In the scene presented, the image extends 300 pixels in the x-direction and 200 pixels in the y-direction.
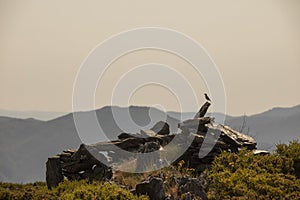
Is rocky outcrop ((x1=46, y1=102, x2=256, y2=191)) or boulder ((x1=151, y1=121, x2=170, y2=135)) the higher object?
boulder ((x1=151, y1=121, x2=170, y2=135))

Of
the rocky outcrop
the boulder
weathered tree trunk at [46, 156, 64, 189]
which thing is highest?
the boulder

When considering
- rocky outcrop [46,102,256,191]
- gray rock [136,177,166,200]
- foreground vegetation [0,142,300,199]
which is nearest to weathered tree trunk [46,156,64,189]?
rocky outcrop [46,102,256,191]

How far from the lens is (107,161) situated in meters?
25.2

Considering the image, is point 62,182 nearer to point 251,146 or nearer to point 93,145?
point 93,145

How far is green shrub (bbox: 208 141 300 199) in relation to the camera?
19484 millimetres

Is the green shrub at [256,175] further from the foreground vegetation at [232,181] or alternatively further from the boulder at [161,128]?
the boulder at [161,128]

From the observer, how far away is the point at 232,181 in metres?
20.4

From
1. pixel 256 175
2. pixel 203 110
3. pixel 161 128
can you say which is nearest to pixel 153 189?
pixel 256 175

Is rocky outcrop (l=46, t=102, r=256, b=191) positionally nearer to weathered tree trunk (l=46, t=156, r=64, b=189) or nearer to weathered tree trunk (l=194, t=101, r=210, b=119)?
weathered tree trunk (l=46, t=156, r=64, b=189)

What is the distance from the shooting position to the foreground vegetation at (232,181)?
61.8 feet

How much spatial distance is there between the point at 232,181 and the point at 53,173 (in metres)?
10.1

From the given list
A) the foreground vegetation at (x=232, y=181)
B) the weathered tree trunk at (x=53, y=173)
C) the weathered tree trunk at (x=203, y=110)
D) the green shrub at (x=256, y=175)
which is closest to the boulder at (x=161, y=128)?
the weathered tree trunk at (x=203, y=110)

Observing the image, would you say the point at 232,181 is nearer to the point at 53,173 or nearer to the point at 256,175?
the point at 256,175

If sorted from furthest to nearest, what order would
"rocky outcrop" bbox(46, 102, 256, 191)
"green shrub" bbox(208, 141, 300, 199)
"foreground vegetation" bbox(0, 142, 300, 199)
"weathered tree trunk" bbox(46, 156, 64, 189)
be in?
"weathered tree trunk" bbox(46, 156, 64, 189) → "rocky outcrop" bbox(46, 102, 256, 191) → "green shrub" bbox(208, 141, 300, 199) → "foreground vegetation" bbox(0, 142, 300, 199)
